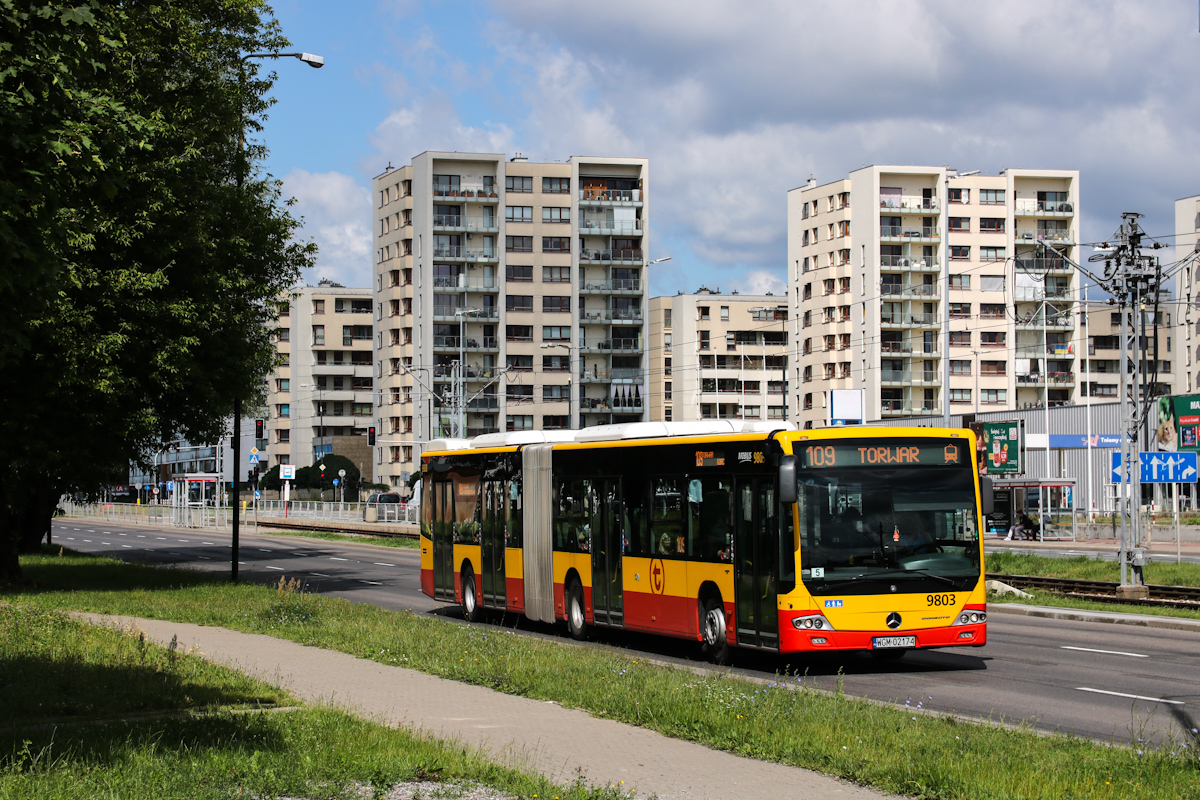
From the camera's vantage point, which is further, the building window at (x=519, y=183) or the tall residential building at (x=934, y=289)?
the tall residential building at (x=934, y=289)

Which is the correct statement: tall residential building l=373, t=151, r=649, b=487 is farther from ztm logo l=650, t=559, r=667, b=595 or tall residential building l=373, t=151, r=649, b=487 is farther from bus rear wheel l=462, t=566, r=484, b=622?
ztm logo l=650, t=559, r=667, b=595

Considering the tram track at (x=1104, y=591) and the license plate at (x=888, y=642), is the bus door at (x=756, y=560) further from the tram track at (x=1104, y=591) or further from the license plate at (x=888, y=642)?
the tram track at (x=1104, y=591)

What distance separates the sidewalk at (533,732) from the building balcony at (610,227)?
9355cm

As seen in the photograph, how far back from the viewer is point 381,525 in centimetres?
7506

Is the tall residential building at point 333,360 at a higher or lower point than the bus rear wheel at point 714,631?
higher

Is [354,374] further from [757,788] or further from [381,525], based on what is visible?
[757,788]

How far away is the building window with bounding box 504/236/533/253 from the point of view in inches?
4240

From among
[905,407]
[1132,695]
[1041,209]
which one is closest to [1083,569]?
[1132,695]

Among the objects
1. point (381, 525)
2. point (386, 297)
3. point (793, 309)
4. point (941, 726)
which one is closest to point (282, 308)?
point (941, 726)

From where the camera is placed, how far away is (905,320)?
110125 millimetres

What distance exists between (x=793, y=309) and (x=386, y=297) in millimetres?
→ 36214

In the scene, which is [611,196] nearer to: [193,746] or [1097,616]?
[1097,616]

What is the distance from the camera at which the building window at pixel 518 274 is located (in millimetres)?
108062

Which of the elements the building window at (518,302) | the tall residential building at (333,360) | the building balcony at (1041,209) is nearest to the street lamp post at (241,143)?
the building window at (518,302)
